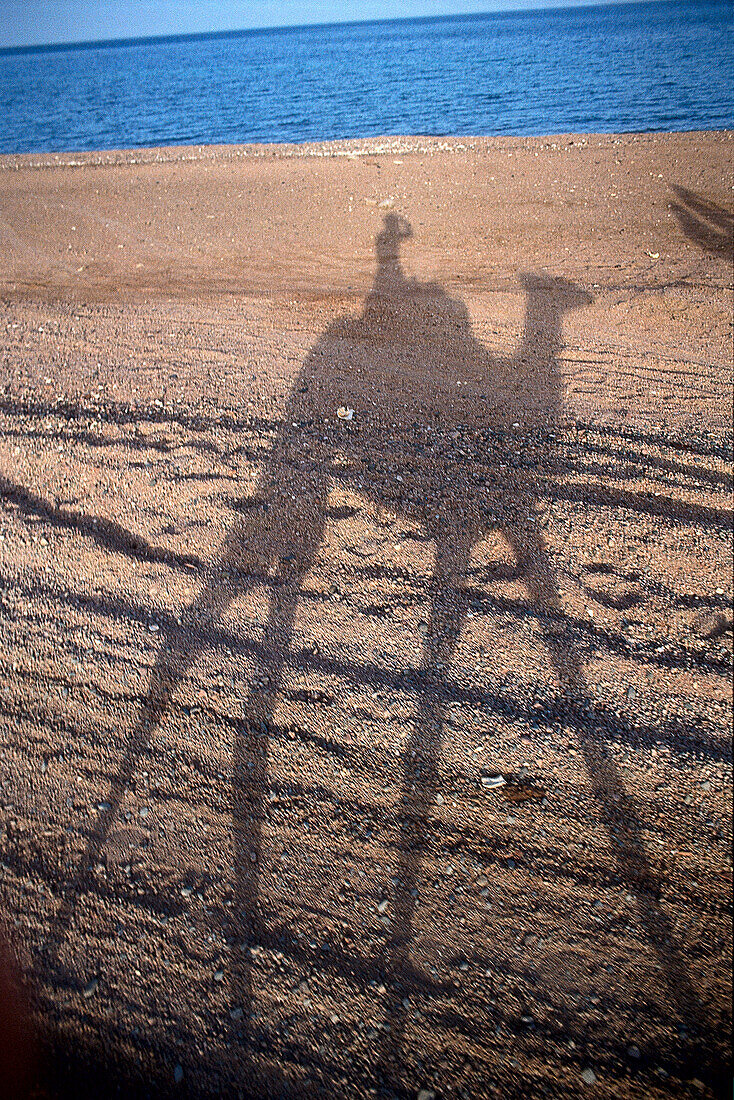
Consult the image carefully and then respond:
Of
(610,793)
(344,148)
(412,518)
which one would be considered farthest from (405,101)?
(610,793)

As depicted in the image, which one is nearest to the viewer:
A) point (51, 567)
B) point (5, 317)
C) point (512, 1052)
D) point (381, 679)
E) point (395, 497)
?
point (512, 1052)

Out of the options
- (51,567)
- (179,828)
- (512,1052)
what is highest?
(51,567)

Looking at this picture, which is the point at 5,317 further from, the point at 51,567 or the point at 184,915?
the point at 184,915

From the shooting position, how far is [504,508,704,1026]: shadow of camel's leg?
2035 mm

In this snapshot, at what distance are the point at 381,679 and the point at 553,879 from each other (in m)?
1.16

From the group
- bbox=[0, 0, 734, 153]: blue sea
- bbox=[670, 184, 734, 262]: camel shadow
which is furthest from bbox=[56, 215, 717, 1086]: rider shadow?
bbox=[0, 0, 734, 153]: blue sea

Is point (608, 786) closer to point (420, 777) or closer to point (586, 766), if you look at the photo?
point (586, 766)

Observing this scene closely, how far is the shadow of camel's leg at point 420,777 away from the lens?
6.57 ft


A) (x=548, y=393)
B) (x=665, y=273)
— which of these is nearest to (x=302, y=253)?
(x=665, y=273)

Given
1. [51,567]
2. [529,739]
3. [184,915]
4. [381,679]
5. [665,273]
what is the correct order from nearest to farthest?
[184,915], [529,739], [381,679], [51,567], [665,273]

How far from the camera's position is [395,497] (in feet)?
13.1

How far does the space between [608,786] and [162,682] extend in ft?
7.33

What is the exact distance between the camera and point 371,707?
286 cm

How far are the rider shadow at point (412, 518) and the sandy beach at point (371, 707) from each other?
21 mm
